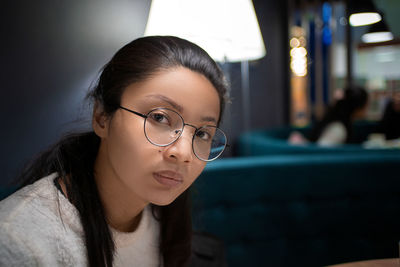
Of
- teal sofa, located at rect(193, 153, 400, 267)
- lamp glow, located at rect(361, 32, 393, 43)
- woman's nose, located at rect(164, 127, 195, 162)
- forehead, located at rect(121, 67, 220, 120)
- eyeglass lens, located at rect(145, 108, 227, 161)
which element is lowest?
teal sofa, located at rect(193, 153, 400, 267)

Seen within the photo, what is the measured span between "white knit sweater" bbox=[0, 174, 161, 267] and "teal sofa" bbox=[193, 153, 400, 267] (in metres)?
0.70

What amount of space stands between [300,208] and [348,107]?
2.08 metres

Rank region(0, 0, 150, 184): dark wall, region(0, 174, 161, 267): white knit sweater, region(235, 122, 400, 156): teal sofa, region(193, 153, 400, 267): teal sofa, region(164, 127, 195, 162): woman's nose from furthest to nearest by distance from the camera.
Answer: region(235, 122, 400, 156): teal sofa, region(193, 153, 400, 267): teal sofa, region(0, 0, 150, 184): dark wall, region(164, 127, 195, 162): woman's nose, region(0, 174, 161, 267): white knit sweater

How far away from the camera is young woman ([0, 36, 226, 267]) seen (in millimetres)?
707

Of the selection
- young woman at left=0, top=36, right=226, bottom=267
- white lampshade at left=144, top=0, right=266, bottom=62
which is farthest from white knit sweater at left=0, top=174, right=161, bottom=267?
white lampshade at left=144, top=0, right=266, bottom=62

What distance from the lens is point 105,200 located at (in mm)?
836

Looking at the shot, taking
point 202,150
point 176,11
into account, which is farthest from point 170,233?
point 176,11

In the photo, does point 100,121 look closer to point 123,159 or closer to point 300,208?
point 123,159

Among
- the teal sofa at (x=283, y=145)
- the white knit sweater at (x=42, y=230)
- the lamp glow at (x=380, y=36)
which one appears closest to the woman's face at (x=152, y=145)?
the white knit sweater at (x=42, y=230)

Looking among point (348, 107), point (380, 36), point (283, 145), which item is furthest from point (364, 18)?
point (348, 107)

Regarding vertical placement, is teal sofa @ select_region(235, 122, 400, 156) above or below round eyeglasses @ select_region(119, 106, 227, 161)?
below

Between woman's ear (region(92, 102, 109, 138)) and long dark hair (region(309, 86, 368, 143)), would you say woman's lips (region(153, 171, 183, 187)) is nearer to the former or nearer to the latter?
woman's ear (region(92, 102, 109, 138))

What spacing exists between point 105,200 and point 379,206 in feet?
3.91

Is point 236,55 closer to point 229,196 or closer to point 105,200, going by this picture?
point 229,196
